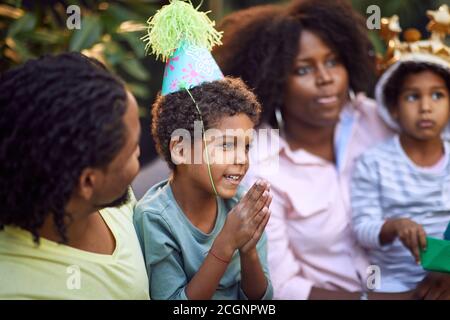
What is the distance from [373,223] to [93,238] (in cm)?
112

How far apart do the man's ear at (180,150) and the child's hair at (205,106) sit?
25 mm

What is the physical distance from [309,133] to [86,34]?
1130 millimetres

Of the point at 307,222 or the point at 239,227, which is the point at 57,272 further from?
the point at 307,222

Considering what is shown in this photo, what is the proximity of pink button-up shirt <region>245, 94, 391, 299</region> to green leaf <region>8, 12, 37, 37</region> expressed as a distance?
1348 mm

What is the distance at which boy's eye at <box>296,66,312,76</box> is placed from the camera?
2.68 m

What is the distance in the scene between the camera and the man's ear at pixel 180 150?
1.97 m

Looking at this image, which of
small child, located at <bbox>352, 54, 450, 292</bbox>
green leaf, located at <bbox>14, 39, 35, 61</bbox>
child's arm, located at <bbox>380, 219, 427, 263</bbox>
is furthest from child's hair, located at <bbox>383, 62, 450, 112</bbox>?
green leaf, located at <bbox>14, 39, 35, 61</bbox>

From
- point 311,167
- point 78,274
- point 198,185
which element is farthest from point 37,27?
point 78,274

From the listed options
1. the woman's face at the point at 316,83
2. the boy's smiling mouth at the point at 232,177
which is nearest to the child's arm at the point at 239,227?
the boy's smiling mouth at the point at 232,177

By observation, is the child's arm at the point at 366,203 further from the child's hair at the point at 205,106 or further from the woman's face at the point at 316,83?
the child's hair at the point at 205,106

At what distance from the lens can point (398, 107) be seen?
2686mm

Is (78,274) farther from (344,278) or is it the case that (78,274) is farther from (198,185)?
(344,278)

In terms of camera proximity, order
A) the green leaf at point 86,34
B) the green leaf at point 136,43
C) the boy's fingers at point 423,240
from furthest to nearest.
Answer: the green leaf at point 136,43 < the green leaf at point 86,34 < the boy's fingers at point 423,240

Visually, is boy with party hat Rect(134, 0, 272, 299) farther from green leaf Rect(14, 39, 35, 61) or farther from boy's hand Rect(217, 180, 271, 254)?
green leaf Rect(14, 39, 35, 61)
